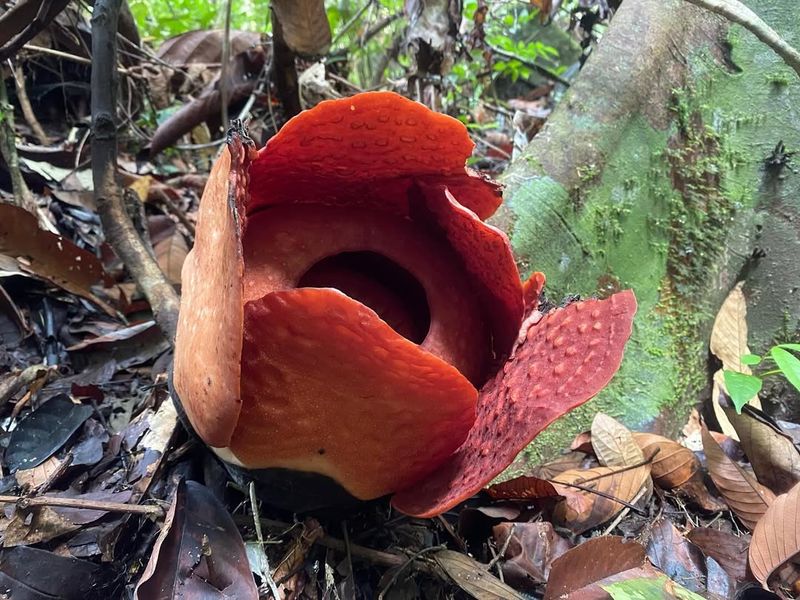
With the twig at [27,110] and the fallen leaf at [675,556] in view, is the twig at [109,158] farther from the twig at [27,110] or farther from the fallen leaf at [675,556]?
the fallen leaf at [675,556]

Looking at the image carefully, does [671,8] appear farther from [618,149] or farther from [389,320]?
[389,320]

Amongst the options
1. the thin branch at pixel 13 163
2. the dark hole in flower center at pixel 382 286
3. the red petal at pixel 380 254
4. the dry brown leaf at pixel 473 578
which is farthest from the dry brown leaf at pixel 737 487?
the thin branch at pixel 13 163

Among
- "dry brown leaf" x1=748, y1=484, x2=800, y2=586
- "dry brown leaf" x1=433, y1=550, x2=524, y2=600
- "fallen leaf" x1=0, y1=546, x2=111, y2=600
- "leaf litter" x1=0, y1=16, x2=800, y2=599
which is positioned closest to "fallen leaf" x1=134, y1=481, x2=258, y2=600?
"leaf litter" x1=0, y1=16, x2=800, y2=599

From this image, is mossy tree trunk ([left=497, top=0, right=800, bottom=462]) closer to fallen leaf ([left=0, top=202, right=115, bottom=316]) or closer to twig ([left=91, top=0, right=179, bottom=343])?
twig ([left=91, top=0, right=179, bottom=343])

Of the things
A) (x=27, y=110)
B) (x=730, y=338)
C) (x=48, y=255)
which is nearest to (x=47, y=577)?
(x=48, y=255)

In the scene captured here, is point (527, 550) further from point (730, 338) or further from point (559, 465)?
point (730, 338)

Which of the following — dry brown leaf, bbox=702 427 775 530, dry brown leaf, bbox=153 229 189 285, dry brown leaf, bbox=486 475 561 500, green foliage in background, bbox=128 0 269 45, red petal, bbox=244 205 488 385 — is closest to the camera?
red petal, bbox=244 205 488 385
